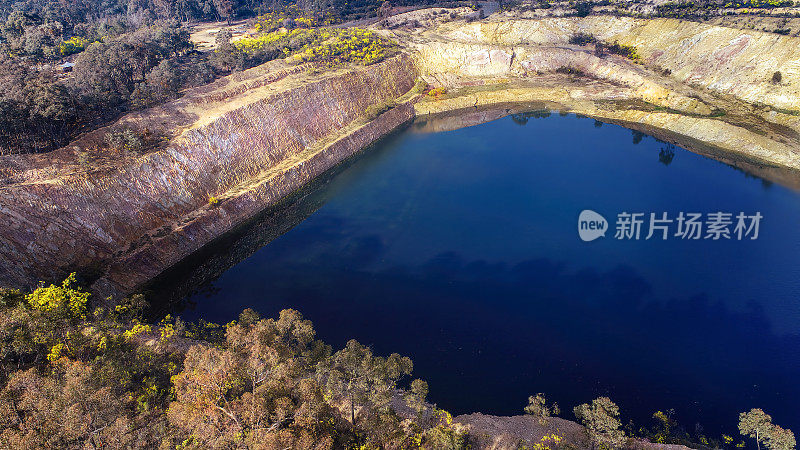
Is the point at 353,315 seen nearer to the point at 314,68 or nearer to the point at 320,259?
the point at 320,259

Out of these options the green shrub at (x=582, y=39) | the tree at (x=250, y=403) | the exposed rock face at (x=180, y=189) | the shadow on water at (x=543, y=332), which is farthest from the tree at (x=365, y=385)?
the green shrub at (x=582, y=39)

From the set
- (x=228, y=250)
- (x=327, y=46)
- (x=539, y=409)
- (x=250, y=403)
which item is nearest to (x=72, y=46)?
(x=327, y=46)

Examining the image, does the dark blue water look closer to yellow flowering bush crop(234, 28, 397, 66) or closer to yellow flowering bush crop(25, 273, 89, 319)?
yellow flowering bush crop(25, 273, 89, 319)

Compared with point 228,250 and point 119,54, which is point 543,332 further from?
point 119,54

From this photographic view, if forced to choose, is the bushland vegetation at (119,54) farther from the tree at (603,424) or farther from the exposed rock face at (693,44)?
the tree at (603,424)

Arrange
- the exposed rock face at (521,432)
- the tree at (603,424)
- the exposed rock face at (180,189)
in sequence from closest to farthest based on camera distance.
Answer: the tree at (603,424), the exposed rock face at (521,432), the exposed rock face at (180,189)

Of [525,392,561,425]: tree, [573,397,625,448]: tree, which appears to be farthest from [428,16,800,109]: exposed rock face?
[525,392,561,425]: tree

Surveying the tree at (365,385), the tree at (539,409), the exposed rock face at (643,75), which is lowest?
the tree at (539,409)

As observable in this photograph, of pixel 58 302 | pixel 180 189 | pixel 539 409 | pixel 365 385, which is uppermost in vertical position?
pixel 180 189
